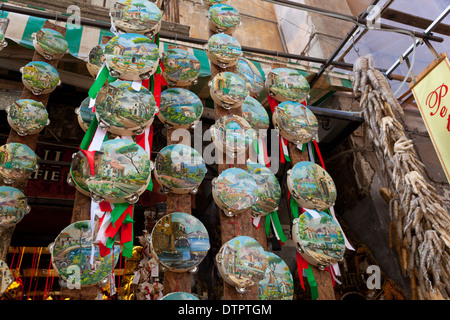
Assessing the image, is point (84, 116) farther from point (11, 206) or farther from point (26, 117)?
point (11, 206)

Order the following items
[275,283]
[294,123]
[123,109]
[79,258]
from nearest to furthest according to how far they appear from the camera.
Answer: [79,258] < [123,109] < [275,283] < [294,123]

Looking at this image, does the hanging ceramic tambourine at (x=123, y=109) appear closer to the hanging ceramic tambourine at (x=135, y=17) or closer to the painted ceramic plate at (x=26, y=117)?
the hanging ceramic tambourine at (x=135, y=17)

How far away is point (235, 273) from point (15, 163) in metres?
1.45

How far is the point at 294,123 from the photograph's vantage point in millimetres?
2092

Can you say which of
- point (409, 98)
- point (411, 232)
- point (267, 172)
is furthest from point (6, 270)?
point (409, 98)

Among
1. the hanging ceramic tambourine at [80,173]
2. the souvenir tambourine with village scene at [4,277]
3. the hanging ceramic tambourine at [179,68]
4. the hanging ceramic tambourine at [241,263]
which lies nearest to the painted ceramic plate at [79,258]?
the hanging ceramic tambourine at [80,173]

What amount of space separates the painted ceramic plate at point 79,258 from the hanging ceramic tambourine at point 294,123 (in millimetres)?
1334

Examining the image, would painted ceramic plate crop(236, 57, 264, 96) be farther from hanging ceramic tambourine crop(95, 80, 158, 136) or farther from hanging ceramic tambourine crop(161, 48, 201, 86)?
hanging ceramic tambourine crop(95, 80, 158, 136)

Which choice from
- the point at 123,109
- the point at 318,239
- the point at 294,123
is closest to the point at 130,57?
the point at 123,109

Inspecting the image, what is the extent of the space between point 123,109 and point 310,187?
1185 mm

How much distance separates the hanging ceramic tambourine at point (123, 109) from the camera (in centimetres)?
150

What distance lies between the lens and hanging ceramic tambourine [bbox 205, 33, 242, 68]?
6.46 ft

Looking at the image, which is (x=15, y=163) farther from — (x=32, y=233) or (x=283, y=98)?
(x=32, y=233)

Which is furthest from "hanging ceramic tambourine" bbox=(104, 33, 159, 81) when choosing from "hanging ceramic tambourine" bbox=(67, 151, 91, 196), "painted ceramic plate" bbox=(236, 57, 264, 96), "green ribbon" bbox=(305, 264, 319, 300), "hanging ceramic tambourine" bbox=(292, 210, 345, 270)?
"green ribbon" bbox=(305, 264, 319, 300)
